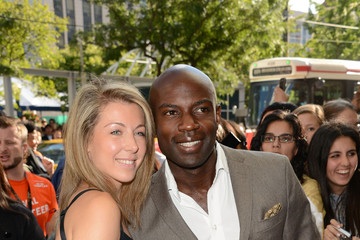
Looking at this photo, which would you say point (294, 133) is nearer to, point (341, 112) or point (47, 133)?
point (341, 112)

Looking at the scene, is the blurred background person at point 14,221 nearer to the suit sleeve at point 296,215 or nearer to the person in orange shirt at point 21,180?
the person in orange shirt at point 21,180

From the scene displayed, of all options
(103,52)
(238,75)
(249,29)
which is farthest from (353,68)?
(103,52)

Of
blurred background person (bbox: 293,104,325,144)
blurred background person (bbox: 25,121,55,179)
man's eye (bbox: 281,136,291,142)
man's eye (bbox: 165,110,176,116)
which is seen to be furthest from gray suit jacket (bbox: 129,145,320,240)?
blurred background person (bbox: 25,121,55,179)

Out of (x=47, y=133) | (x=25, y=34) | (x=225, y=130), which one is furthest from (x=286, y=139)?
(x=25, y=34)

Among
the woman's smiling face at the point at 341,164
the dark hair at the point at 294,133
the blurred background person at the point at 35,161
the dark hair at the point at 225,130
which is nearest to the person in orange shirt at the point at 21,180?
the blurred background person at the point at 35,161

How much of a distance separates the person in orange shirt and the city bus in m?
8.06

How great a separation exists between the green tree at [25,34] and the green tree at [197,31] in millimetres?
2500

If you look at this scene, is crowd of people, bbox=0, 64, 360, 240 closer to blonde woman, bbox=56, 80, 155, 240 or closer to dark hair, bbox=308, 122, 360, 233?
blonde woman, bbox=56, 80, 155, 240

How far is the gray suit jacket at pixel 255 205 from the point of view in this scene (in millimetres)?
2021

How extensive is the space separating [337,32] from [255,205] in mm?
21714

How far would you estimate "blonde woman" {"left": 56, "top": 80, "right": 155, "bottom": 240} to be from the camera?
6.86ft

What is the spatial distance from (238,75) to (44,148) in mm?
10396

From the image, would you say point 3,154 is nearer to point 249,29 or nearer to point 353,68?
point 353,68

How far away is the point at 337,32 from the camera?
2184cm
